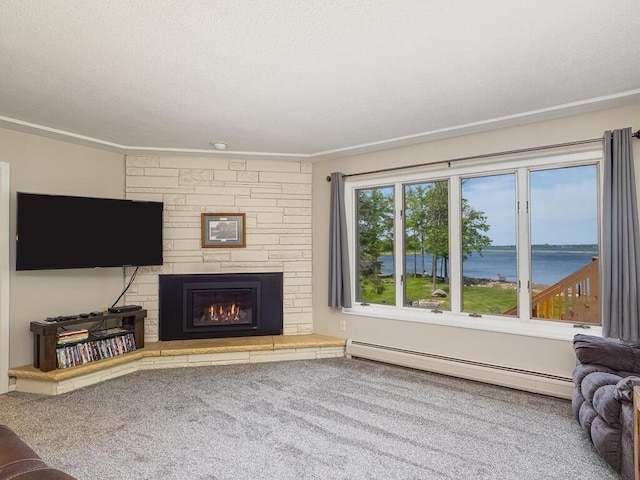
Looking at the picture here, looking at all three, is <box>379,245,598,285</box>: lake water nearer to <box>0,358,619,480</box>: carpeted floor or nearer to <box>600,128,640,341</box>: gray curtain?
<box>600,128,640,341</box>: gray curtain

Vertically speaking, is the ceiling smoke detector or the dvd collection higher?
the ceiling smoke detector

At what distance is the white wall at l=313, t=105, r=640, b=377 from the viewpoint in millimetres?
3059

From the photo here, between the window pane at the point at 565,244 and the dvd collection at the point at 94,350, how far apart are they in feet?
13.6

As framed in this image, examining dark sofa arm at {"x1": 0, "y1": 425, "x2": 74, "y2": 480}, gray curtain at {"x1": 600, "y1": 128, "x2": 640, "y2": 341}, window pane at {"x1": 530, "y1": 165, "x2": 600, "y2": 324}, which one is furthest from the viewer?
window pane at {"x1": 530, "y1": 165, "x2": 600, "y2": 324}

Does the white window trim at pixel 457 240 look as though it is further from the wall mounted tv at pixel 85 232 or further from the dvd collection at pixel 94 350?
the dvd collection at pixel 94 350

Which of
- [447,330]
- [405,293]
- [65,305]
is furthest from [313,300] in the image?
[65,305]

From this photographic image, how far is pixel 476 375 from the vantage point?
11.3 ft

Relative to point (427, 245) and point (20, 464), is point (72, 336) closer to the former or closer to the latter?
point (20, 464)

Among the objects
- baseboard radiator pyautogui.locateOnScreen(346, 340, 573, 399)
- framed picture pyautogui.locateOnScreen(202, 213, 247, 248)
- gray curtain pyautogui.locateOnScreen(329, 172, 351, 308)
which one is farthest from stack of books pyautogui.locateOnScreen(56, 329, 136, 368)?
baseboard radiator pyautogui.locateOnScreen(346, 340, 573, 399)

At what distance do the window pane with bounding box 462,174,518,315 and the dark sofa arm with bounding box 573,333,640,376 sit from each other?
2.91 feet

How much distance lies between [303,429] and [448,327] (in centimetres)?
189

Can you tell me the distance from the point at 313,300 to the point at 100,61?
3338mm

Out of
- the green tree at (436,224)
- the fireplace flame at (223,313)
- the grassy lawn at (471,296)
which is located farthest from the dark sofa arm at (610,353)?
the fireplace flame at (223,313)

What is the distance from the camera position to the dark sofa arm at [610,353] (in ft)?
8.04
